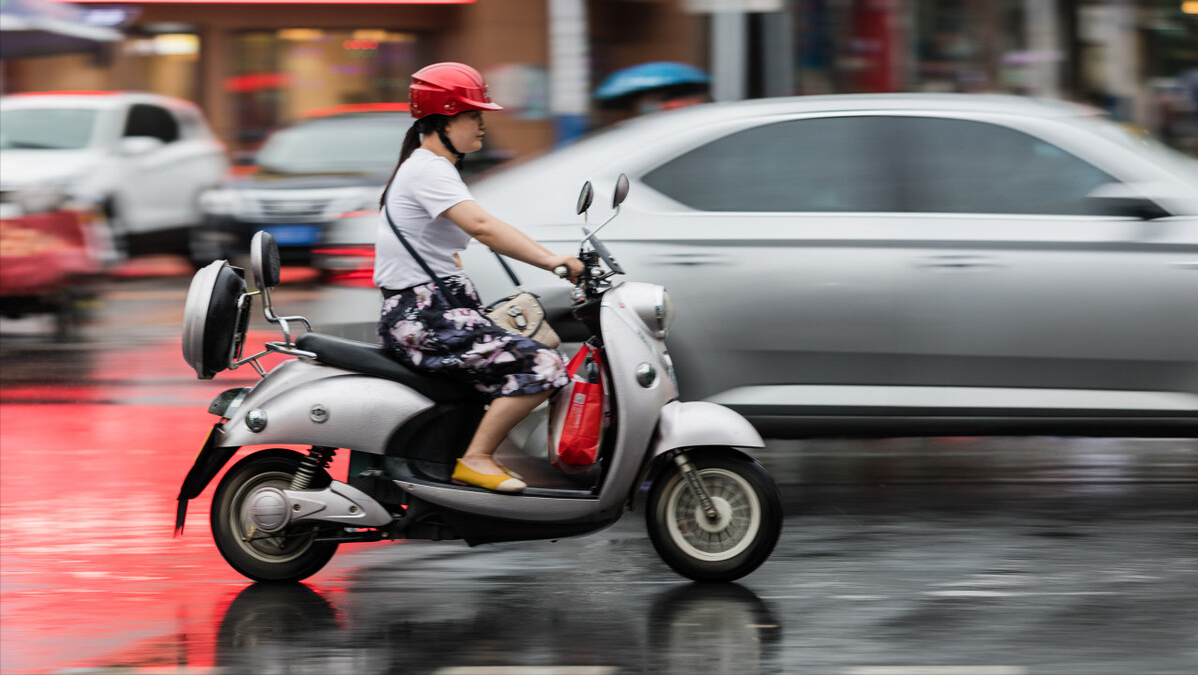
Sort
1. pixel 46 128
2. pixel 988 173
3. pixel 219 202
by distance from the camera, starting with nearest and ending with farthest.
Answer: pixel 988 173 → pixel 46 128 → pixel 219 202

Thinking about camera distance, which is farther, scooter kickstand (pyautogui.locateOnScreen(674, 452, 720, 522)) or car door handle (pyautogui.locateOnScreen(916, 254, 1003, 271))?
car door handle (pyautogui.locateOnScreen(916, 254, 1003, 271))

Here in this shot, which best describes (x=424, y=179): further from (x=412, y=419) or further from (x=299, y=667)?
(x=299, y=667)

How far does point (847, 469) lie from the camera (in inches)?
311

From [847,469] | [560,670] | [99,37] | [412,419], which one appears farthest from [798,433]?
[99,37]

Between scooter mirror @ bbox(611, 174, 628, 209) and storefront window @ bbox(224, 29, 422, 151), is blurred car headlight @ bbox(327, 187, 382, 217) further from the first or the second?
scooter mirror @ bbox(611, 174, 628, 209)

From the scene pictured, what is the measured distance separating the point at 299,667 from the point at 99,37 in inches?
607

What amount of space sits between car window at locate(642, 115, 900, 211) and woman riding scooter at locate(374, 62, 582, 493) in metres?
1.59

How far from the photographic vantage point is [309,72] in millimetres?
27109

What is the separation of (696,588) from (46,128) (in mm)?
12687

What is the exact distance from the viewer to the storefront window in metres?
26.8

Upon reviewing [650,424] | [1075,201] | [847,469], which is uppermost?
[1075,201]

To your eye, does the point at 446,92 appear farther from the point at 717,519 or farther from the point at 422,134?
the point at 717,519

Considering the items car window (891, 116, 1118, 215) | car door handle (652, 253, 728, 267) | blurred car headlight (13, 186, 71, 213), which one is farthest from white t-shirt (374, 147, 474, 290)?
blurred car headlight (13, 186, 71, 213)

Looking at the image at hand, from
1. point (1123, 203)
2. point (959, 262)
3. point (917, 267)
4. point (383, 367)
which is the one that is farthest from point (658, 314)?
point (1123, 203)
